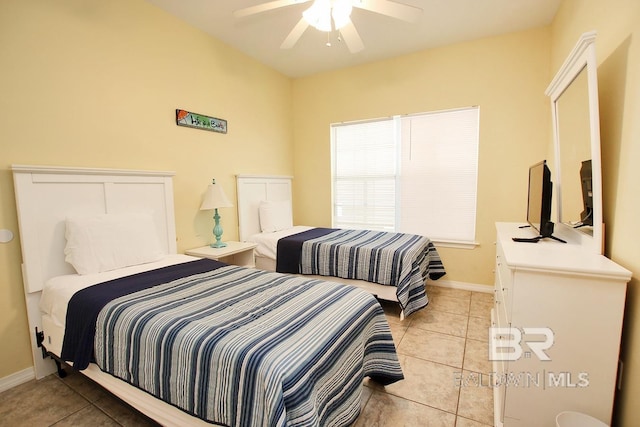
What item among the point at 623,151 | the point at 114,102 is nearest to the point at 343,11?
the point at 623,151

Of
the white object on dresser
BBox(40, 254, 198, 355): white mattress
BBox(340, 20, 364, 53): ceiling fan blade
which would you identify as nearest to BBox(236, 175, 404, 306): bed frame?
BBox(40, 254, 198, 355): white mattress

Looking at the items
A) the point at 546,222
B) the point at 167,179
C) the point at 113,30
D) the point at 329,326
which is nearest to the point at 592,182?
the point at 546,222

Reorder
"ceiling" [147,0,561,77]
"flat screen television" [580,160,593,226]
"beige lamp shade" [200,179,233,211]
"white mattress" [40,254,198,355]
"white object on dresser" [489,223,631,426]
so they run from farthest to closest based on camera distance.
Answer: "beige lamp shade" [200,179,233,211] → "ceiling" [147,0,561,77] → "white mattress" [40,254,198,355] → "flat screen television" [580,160,593,226] → "white object on dresser" [489,223,631,426]

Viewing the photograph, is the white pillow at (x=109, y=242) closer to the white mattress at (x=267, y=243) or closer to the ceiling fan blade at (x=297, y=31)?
the white mattress at (x=267, y=243)

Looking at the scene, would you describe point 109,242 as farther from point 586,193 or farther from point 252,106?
point 586,193

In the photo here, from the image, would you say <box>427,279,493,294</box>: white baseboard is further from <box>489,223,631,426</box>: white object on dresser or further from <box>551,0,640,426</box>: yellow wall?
<box>489,223,631,426</box>: white object on dresser

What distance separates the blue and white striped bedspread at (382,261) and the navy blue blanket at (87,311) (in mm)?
1484

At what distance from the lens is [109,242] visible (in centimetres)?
209

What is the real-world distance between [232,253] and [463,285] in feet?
8.81

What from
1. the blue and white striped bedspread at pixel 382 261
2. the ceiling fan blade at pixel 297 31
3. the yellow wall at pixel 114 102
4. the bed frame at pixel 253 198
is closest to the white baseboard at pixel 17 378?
the yellow wall at pixel 114 102

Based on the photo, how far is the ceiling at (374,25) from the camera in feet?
8.54

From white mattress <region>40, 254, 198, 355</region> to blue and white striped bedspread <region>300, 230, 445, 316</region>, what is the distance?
5.22ft

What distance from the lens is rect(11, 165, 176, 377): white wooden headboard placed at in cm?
186

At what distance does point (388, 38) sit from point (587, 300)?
299cm
